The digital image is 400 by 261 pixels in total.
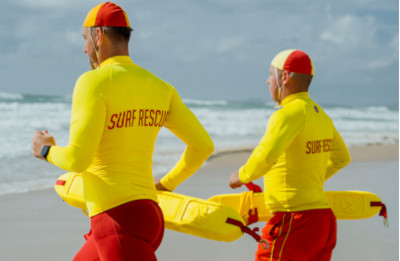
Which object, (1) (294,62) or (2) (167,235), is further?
(2) (167,235)

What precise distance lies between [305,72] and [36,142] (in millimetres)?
1662

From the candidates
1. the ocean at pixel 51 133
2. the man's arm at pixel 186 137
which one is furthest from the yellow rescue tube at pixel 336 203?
the ocean at pixel 51 133

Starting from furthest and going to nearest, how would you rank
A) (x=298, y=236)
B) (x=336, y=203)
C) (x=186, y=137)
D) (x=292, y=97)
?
(x=336, y=203) → (x=292, y=97) → (x=298, y=236) → (x=186, y=137)

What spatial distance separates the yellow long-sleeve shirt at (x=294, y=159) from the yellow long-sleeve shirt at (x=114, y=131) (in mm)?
793

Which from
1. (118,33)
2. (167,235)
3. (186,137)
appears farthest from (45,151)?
(167,235)

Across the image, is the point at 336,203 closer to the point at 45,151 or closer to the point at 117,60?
the point at 117,60

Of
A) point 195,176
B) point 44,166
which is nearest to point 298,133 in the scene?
point 195,176

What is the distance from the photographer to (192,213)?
2.65 meters

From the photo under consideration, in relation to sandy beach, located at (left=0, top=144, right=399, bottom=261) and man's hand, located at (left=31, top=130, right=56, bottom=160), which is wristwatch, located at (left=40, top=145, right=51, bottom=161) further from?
sandy beach, located at (left=0, top=144, right=399, bottom=261)

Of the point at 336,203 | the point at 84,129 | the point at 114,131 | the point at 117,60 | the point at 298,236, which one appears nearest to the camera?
the point at 84,129

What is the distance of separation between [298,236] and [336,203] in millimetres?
681

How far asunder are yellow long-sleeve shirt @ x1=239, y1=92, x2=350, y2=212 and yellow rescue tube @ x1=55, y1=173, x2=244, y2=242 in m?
0.44

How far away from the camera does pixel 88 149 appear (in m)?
2.04

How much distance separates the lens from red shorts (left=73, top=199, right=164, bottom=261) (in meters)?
2.09
